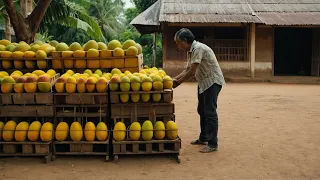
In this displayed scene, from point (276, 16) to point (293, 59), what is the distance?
14.8ft

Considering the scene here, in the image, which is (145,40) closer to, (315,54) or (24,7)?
(315,54)

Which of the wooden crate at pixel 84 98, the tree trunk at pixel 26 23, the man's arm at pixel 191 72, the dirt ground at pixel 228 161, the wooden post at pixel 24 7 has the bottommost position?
the dirt ground at pixel 228 161

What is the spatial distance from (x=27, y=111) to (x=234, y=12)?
44.2ft

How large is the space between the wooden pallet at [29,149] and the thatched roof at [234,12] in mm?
11338

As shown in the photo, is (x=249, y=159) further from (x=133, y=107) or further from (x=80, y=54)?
(x=80, y=54)

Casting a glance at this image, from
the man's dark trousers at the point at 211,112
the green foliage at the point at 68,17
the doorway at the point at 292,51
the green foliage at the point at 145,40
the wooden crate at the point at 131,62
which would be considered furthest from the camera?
the green foliage at the point at 145,40

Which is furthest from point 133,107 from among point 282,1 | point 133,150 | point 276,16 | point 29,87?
point 282,1

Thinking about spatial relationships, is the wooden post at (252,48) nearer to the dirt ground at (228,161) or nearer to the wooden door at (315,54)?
the wooden door at (315,54)

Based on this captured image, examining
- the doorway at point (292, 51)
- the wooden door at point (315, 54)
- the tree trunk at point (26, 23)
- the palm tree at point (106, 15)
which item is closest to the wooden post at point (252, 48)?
the wooden door at point (315, 54)

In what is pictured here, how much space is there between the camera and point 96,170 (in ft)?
13.5

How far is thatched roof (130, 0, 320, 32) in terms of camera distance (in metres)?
15.7

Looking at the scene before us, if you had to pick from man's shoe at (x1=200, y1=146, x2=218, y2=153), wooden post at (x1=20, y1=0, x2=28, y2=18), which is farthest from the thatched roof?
man's shoe at (x1=200, y1=146, x2=218, y2=153)

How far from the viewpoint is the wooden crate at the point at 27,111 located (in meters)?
4.48

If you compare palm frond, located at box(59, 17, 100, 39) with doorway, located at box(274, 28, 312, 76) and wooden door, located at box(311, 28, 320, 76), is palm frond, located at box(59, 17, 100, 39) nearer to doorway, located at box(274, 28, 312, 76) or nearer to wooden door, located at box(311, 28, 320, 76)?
doorway, located at box(274, 28, 312, 76)
